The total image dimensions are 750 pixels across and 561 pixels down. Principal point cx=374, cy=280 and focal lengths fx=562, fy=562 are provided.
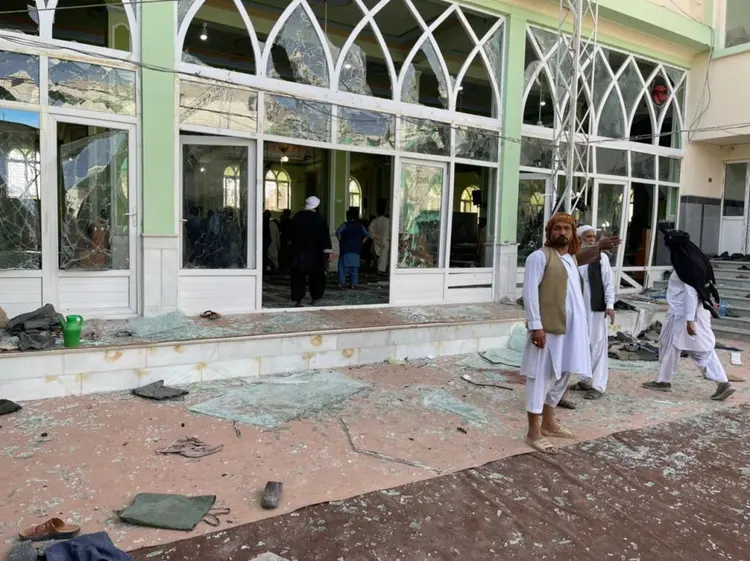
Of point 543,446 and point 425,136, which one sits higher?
point 425,136

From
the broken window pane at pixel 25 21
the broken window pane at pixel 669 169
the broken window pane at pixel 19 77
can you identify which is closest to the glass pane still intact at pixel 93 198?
the broken window pane at pixel 19 77

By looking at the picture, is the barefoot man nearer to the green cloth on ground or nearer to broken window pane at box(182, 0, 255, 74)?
the green cloth on ground

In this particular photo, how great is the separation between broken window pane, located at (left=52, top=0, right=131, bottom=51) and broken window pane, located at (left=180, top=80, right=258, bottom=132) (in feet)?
2.63

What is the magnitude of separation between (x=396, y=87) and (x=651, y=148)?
231 inches

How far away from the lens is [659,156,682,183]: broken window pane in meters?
11.3

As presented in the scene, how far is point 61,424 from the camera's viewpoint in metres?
4.30

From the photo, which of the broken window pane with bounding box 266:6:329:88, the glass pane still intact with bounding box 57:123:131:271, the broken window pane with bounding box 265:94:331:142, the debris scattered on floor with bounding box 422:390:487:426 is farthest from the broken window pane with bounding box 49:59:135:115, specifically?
the debris scattered on floor with bounding box 422:390:487:426

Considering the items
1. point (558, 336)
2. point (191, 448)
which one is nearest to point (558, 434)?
point (558, 336)

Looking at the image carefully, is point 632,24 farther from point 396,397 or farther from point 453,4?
point 396,397

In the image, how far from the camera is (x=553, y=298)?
3895mm

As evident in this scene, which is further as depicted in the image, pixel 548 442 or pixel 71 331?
pixel 71 331

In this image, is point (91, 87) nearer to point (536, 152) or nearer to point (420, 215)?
point (420, 215)

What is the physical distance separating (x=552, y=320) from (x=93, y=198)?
507 centimetres

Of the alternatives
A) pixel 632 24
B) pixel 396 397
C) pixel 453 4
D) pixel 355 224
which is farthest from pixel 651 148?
pixel 396 397
